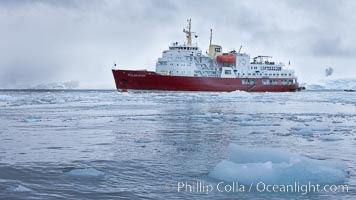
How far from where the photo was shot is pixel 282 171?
5832mm

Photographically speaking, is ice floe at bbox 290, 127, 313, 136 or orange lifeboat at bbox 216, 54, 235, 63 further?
orange lifeboat at bbox 216, 54, 235, 63

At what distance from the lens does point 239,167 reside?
6.11 meters

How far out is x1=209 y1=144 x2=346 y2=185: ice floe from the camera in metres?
5.79

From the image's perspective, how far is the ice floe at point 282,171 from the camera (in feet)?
19.0

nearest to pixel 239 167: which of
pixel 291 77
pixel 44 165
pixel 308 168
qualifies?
pixel 308 168

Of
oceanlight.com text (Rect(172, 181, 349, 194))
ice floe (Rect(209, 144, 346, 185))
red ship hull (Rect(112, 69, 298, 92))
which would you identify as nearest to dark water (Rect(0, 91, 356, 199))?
oceanlight.com text (Rect(172, 181, 349, 194))

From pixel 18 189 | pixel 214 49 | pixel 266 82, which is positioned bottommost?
pixel 18 189

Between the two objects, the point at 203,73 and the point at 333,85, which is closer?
the point at 203,73

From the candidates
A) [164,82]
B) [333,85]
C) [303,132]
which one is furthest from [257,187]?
[333,85]

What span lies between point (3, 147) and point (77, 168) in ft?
10.1

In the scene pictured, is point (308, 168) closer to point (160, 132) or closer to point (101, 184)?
point (101, 184)

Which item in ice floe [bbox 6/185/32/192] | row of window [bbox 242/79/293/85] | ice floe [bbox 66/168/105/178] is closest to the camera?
ice floe [bbox 6/185/32/192]

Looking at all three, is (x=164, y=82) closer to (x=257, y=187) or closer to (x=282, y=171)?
(x=282, y=171)

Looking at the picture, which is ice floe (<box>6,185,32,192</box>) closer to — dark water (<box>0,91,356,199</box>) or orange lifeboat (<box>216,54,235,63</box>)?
dark water (<box>0,91,356,199</box>)
